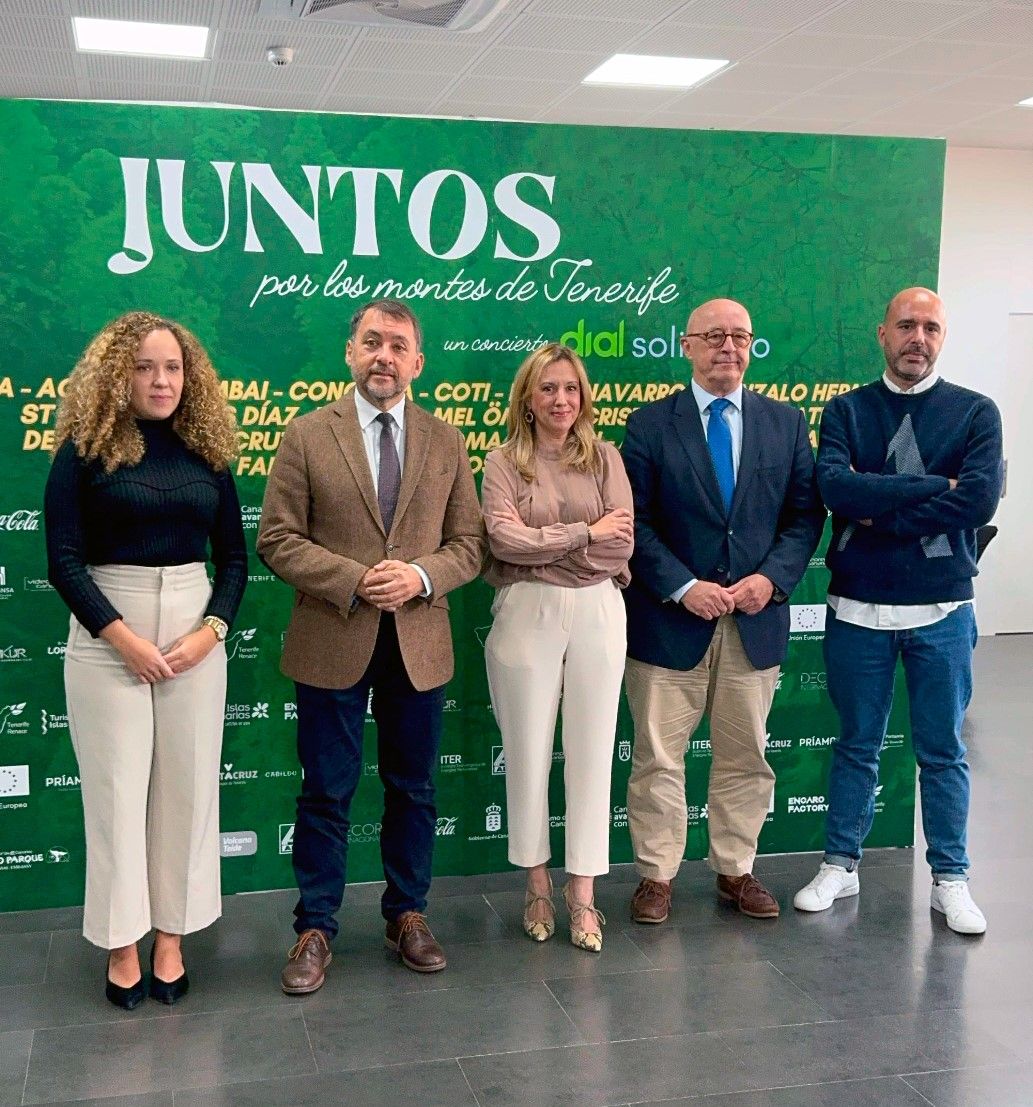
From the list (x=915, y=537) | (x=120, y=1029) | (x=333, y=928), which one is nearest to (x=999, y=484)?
(x=915, y=537)

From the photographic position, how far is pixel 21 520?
371 centimetres

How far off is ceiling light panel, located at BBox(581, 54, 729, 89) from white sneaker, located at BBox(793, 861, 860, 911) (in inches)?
204

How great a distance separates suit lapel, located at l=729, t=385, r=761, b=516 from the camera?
12.0 feet

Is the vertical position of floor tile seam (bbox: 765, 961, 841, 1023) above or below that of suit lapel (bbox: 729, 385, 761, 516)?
below

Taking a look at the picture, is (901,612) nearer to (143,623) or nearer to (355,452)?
(355,452)

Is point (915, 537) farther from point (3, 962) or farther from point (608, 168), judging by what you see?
point (3, 962)

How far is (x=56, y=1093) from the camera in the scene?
8.99 feet

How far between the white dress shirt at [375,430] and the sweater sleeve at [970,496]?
55.7 inches

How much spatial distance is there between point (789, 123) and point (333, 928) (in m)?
7.37

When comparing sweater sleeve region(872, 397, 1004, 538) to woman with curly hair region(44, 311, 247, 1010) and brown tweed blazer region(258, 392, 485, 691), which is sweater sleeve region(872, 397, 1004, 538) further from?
woman with curly hair region(44, 311, 247, 1010)

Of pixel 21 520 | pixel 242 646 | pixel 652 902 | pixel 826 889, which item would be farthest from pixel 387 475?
pixel 826 889

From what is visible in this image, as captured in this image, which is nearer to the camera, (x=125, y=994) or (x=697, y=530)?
(x=125, y=994)

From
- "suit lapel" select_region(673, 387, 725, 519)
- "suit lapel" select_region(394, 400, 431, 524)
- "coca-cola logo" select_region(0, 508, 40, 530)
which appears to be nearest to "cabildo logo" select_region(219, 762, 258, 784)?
"coca-cola logo" select_region(0, 508, 40, 530)

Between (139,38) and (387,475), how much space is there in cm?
473
